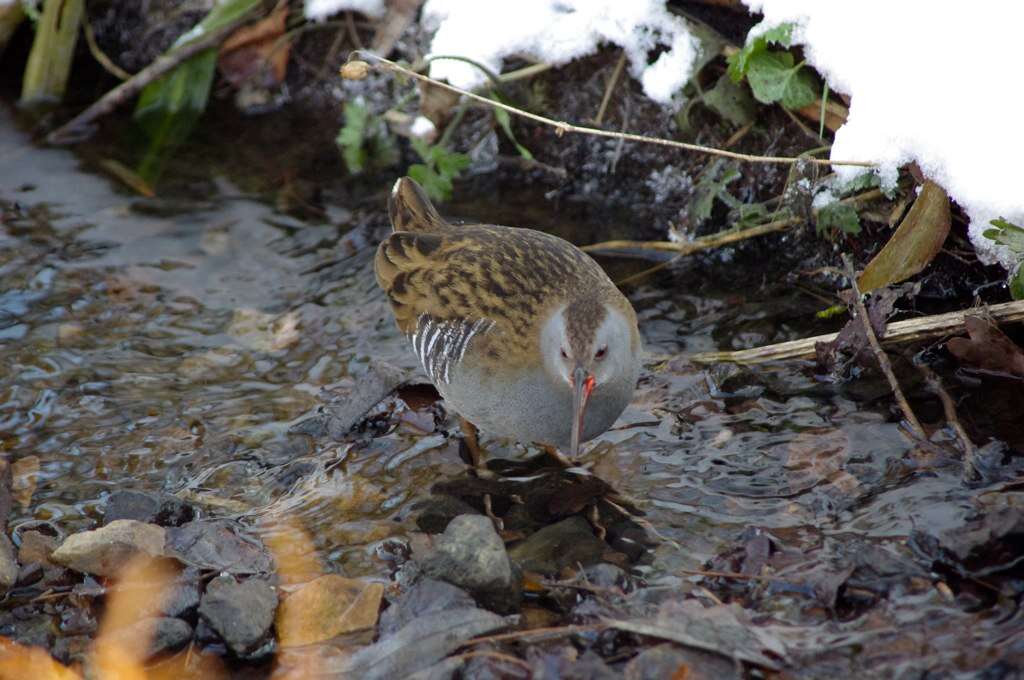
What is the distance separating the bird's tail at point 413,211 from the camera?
4.69 metres

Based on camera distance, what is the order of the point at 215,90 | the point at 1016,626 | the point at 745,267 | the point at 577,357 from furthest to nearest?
the point at 215,90 → the point at 745,267 → the point at 577,357 → the point at 1016,626

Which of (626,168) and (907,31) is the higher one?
(907,31)

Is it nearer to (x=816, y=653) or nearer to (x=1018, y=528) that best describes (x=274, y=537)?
(x=816, y=653)

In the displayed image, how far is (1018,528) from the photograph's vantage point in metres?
3.09

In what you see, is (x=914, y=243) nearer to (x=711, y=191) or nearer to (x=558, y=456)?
(x=711, y=191)

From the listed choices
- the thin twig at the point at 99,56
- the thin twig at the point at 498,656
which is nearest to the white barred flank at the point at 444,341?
the thin twig at the point at 498,656

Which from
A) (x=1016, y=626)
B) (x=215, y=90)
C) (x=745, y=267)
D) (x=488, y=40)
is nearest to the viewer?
(x=1016, y=626)

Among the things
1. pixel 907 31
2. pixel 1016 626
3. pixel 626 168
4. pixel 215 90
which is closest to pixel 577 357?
pixel 1016 626

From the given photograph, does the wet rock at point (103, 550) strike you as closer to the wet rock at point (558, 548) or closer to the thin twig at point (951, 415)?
the wet rock at point (558, 548)

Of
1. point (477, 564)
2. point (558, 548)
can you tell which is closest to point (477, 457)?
point (558, 548)

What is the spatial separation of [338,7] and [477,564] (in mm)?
4138

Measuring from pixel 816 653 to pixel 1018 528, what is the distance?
66 cm

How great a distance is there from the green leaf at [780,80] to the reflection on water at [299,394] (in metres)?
0.81

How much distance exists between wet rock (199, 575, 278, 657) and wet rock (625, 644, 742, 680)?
107 centimetres
